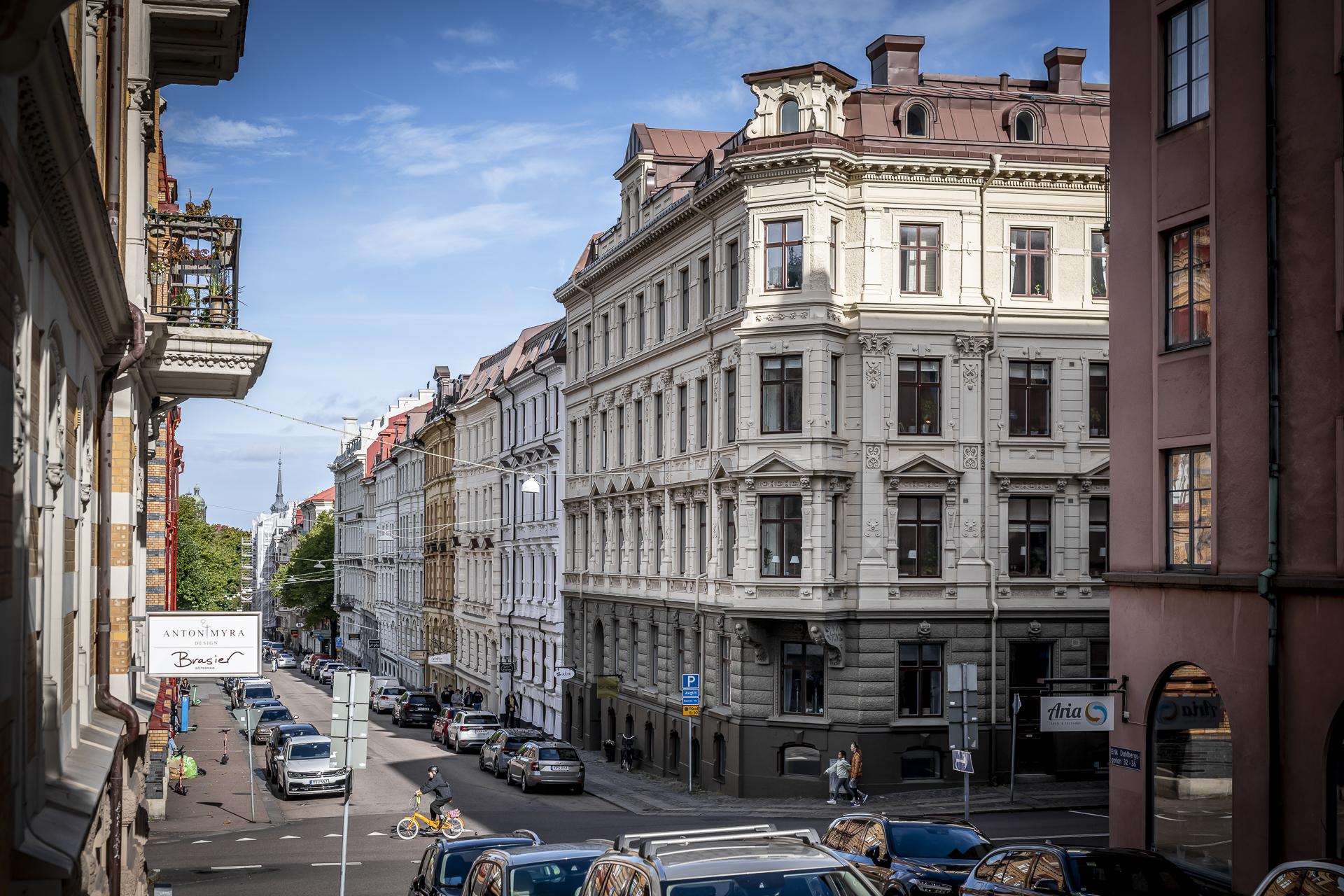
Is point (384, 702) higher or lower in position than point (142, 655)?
lower

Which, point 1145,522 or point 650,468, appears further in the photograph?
point 650,468

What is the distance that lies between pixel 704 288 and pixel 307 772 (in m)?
17.4

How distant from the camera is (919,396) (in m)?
38.3

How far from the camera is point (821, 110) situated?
37906 millimetres

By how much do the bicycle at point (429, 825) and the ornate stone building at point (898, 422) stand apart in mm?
9429

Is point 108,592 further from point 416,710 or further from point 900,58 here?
point 416,710

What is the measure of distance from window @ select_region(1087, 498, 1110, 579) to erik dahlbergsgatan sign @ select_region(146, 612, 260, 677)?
2525 centimetres

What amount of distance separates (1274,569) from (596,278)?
35925 millimetres

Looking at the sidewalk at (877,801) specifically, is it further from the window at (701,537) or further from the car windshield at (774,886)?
the car windshield at (774,886)

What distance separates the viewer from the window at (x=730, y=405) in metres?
39.0

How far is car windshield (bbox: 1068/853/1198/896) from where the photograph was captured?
16.7 m

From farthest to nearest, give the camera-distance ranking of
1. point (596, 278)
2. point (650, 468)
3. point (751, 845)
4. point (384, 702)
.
Result: 1. point (384, 702)
2. point (596, 278)
3. point (650, 468)
4. point (751, 845)

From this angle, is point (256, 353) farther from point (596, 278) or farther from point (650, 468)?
point (596, 278)

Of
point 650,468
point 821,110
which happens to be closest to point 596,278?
point 650,468
